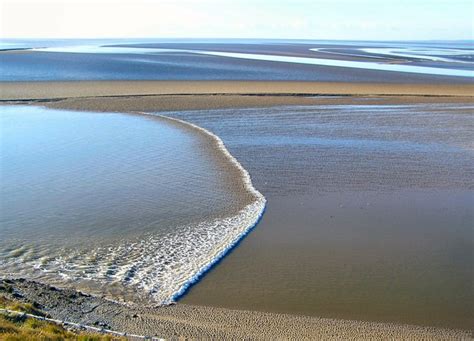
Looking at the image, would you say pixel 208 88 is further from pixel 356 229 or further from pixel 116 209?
pixel 356 229

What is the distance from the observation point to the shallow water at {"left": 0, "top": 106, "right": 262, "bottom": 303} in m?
10.3

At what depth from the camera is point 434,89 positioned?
135ft

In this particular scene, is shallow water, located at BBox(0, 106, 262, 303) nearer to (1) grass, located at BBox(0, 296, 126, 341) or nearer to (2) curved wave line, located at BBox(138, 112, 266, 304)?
(2) curved wave line, located at BBox(138, 112, 266, 304)

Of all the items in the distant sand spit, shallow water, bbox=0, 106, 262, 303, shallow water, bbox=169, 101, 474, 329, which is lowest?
the distant sand spit

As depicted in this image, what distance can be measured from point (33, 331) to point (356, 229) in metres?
7.70

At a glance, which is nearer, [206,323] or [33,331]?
[33,331]

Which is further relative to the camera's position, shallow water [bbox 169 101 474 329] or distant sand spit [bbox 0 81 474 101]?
distant sand spit [bbox 0 81 474 101]

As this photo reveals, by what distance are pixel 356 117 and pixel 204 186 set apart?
14.4m

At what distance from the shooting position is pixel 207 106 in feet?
102

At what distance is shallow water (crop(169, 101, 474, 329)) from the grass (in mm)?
2426

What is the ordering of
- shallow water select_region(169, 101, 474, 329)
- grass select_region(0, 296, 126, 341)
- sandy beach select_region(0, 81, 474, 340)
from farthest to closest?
shallow water select_region(169, 101, 474, 329) < sandy beach select_region(0, 81, 474, 340) < grass select_region(0, 296, 126, 341)

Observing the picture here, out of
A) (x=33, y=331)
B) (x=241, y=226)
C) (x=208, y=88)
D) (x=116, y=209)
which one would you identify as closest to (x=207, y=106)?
(x=208, y=88)

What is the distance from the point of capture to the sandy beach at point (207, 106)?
8312 millimetres

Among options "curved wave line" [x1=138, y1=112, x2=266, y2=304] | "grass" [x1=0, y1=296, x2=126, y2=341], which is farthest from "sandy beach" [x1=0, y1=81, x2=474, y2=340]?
"curved wave line" [x1=138, y1=112, x2=266, y2=304]
